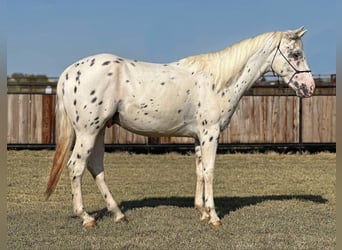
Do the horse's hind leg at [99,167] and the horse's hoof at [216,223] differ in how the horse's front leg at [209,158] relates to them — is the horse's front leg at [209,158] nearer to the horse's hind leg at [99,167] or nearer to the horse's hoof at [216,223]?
the horse's hoof at [216,223]

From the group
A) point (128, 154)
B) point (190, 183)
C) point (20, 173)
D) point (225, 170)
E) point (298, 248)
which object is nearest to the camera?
point (298, 248)

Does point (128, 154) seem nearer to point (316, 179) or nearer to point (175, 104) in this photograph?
point (316, 179)

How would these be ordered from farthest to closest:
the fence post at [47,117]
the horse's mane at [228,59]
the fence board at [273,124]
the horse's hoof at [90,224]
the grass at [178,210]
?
1. the fence board at [273,124]
2. the fence post at [47,117]
3. the horse's mane at [228,59]
4. the horse's hoof at [90,224]
5. the grass at [178,210]

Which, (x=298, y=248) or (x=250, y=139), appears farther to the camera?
(x=250, y=139)

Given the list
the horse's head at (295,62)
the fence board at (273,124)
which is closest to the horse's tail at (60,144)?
the horse's head at (295,62)

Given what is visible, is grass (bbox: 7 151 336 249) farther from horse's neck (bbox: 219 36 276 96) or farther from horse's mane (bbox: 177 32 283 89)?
horse's mane (bbox: 177 32 283 89)

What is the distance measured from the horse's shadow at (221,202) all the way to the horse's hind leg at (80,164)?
2.24 ft

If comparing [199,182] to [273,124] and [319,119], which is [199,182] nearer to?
[273,124]

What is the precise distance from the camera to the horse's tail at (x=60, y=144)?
559 cm

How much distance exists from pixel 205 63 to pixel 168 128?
960 mm

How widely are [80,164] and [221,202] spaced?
8.84 feet

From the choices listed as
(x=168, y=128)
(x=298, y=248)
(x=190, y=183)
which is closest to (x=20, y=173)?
(x=190, y=183)

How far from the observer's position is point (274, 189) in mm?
8859

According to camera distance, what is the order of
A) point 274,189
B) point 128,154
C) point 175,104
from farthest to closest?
point 128,154 → point 274,189 → point 175,104
